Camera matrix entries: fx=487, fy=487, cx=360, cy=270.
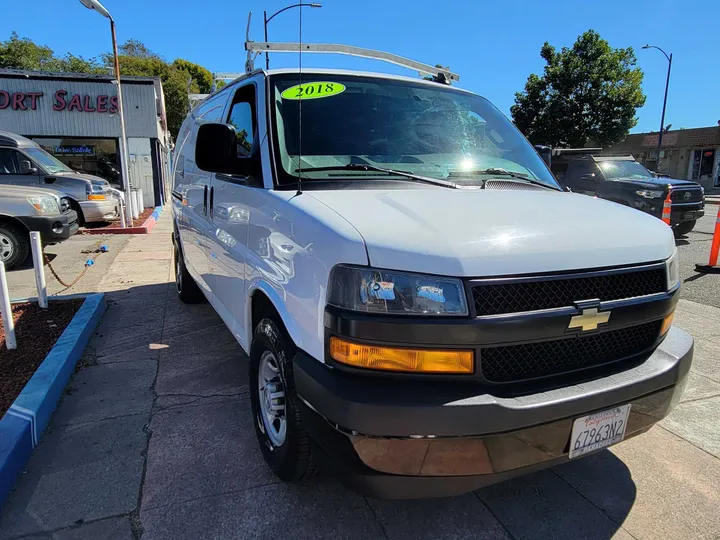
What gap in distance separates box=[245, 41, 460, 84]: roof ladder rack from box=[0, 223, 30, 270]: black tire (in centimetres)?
563

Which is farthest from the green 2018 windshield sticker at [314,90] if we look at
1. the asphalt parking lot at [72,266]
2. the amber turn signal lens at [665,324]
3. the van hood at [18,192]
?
the van hood at [18,192]

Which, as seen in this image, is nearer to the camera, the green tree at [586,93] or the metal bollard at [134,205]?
the metal bollard at [134,205]

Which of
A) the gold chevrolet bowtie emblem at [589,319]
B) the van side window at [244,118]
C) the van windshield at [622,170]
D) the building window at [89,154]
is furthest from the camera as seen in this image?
the building window at [89,154]

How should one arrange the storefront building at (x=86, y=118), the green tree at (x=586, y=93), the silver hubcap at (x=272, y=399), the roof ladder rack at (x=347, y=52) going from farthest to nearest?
the green tree at (x=586, y=93) < the storefront building at (x=86, y=118) < the roof ladder rack at (x=347, y=52) < the silver hubcap at (x=272, y=399)

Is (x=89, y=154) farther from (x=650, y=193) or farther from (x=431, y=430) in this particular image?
(x=431, y=430)

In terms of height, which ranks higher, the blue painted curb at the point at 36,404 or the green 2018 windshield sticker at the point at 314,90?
the green 2018 windshield sticker at the point at 314,90

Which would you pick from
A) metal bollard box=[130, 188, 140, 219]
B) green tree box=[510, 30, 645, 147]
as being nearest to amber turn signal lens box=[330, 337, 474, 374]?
metal bollard box=[130, 188, 140, 219]

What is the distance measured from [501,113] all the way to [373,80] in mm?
1095

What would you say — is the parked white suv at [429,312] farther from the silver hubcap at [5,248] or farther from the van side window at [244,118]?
the silver hubcap at [5,248]

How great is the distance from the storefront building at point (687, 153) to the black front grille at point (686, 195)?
24.7m

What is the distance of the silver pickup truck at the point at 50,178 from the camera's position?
10.2m

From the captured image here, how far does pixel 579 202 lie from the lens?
2.56m

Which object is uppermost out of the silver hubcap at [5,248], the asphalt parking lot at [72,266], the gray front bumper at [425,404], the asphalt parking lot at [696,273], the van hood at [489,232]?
the van hood at [489,232]

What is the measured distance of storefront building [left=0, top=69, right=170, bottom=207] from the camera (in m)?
17.1
